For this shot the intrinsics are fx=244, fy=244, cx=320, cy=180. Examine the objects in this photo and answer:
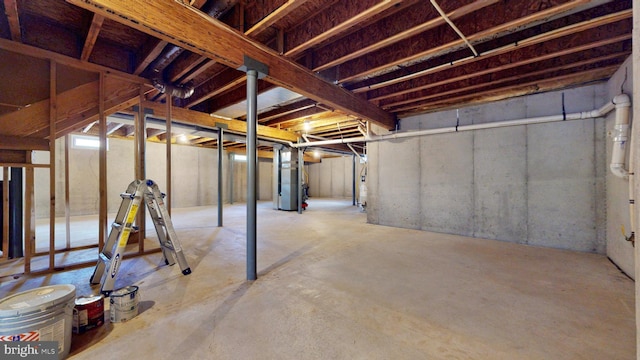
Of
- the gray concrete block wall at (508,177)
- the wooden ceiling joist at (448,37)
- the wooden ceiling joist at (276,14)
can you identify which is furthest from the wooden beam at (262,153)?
the wooden ceiling joist at (276,14)

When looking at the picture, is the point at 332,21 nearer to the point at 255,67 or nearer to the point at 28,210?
the point at 255,67

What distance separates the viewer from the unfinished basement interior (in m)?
1.60

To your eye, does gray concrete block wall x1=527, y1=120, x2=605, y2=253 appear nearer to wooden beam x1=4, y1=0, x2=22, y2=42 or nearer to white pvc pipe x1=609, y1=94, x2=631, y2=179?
white pvc pipe x1=609, y1=94, x2=631, y2=179

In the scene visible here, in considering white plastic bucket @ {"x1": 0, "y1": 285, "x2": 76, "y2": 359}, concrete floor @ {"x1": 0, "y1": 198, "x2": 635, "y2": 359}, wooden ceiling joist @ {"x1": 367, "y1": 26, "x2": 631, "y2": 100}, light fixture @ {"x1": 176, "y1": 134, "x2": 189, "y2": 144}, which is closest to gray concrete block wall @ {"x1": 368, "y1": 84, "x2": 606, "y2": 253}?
concrete floor @ {"x1": 0, "y1": 198, "x2": 635, "y2": 359}

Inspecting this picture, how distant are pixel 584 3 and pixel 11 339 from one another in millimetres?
4346

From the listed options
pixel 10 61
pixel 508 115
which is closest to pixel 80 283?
pixel 10 61

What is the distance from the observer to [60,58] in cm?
258

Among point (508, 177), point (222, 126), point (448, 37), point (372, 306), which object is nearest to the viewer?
point (372, 306)

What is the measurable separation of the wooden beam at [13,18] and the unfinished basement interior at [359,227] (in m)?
0.02

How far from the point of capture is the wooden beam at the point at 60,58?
2.30 metres

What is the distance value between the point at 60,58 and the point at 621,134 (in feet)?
20.0

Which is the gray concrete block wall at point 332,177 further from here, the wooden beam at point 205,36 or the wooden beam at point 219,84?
the wooden beam at point 205,36

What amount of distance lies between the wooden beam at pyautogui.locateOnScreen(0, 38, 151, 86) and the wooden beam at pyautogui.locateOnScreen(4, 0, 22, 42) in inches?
2.8

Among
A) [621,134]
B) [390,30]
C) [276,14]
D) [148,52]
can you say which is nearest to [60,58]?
[148,52]
